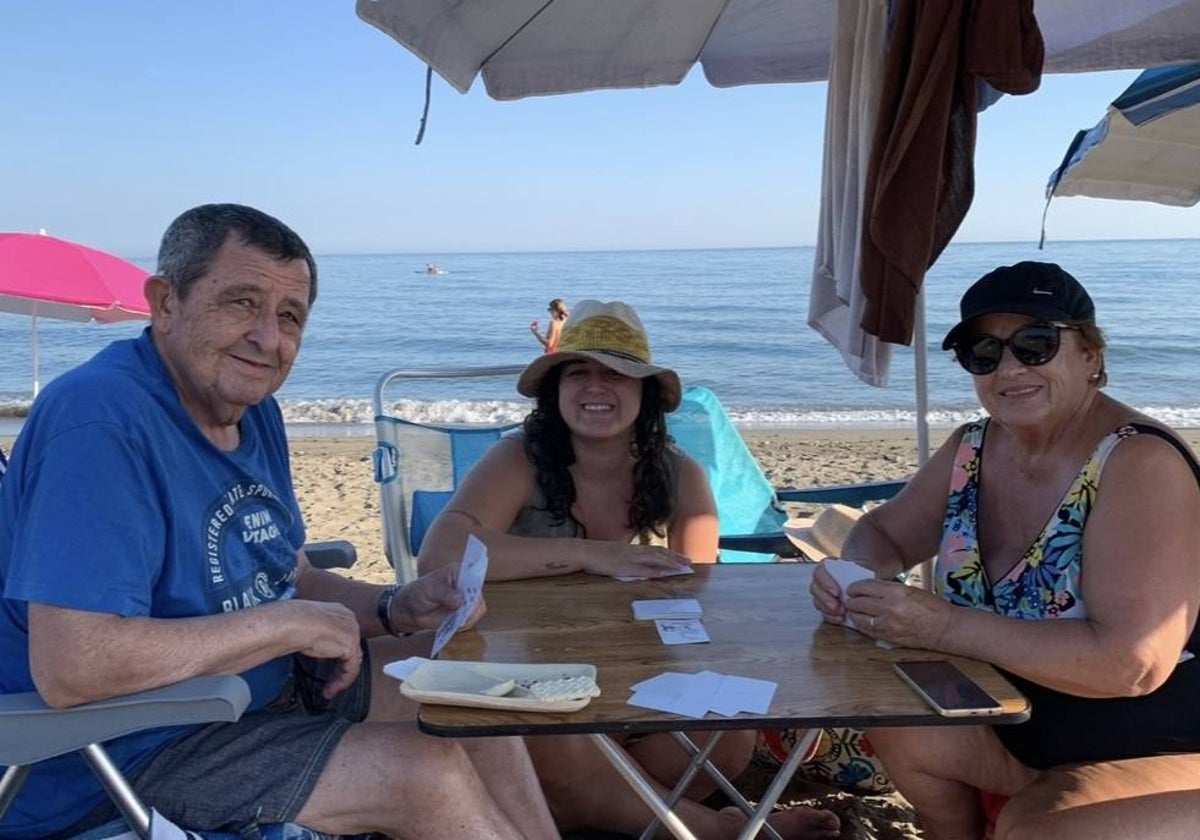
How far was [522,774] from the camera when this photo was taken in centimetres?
198

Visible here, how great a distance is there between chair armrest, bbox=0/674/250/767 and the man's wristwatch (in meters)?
0.84

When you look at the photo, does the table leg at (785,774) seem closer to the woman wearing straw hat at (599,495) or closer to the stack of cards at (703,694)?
the stack of cards at (703,694)

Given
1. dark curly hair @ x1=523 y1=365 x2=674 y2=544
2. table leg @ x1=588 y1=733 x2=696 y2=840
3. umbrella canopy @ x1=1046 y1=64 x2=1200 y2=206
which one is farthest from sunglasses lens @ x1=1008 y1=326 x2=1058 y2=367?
umbrella canopy @ x1=1046 y1=64 x2=1200 y2=206

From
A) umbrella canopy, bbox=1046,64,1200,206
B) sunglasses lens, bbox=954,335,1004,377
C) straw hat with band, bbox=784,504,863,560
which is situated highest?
umbrella canopy, bbox=1046,64,1200,206

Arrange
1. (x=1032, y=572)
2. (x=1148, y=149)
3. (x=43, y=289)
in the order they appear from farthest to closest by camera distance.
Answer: (x=43, y=289), (x=1148, y=149), (x=1032, y=572)

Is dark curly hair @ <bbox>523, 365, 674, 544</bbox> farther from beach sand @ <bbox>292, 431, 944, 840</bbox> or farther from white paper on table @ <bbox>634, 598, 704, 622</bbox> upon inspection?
beach sand @ <bbox>292, 431, 944, 840</bbox>

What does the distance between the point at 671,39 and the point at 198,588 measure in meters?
2.42

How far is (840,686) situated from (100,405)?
1.35 metres

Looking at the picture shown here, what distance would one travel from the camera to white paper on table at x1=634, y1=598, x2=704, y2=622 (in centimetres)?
219

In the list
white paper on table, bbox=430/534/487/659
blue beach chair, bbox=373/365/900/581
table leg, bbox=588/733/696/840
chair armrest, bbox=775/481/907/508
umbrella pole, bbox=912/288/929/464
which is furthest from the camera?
chair armrest, bbox=775/481/907/508

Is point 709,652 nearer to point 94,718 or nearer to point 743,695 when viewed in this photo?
point 743,695

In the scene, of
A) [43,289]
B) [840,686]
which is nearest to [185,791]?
[840,686]

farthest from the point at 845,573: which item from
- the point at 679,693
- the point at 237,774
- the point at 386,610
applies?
the point at 237,774

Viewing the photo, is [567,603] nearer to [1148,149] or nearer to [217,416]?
[217,416]
